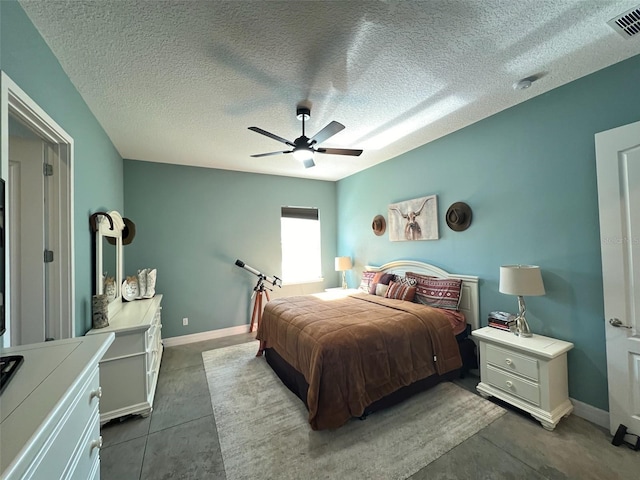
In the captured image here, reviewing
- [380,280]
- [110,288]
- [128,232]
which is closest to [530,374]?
[380,280]

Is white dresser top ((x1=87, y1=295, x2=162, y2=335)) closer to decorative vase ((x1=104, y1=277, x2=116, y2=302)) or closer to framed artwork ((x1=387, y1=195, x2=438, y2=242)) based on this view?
decorative vase ((x1=104, y1=277, x2=116, y2=302))

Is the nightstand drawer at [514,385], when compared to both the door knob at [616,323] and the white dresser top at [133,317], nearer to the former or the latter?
the door knob at [616,323]

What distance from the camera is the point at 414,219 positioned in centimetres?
382

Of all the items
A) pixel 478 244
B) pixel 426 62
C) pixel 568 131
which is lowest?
pixel 478 244

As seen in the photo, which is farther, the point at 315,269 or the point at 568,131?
the point at 315,269

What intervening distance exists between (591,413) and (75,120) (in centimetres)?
483

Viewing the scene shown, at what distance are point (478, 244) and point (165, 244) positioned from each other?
4354 millimetres

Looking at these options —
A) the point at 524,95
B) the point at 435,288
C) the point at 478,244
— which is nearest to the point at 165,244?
the point at 435,288

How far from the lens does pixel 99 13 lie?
1484mm

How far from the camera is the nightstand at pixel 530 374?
82.7 inches

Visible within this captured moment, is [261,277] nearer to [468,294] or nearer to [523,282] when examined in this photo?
[468,294]

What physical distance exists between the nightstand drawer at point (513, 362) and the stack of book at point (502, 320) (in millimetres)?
287

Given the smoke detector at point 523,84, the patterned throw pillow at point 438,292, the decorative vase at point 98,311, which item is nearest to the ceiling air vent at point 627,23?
the smoke detector at point 523,84

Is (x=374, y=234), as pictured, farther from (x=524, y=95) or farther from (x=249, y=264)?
(x=524, y=95)
